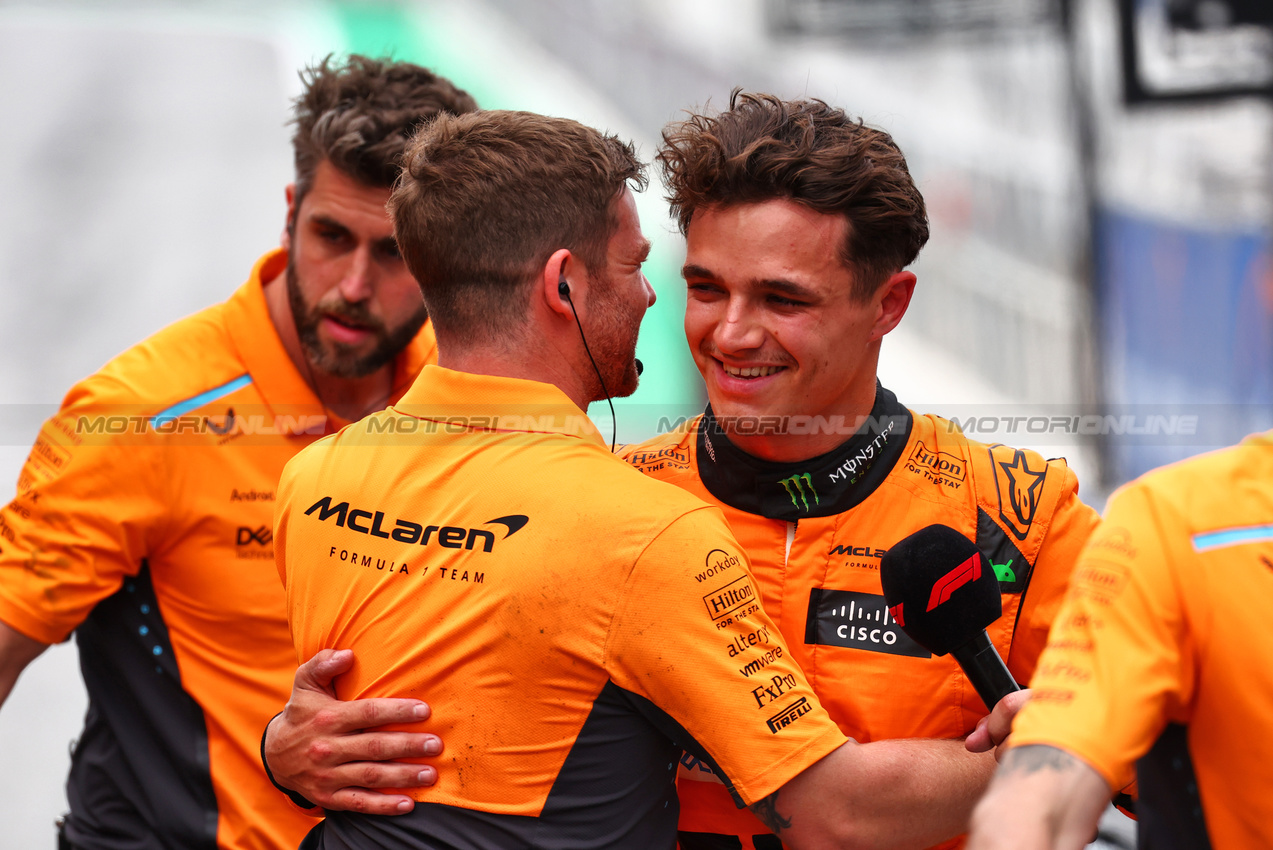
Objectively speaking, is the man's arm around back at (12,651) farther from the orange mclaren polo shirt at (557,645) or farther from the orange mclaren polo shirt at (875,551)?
A: the orange mclaren polo shirt at (875,551)

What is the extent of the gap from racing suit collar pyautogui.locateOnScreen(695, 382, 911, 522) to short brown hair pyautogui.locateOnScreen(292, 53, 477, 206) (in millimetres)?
1192

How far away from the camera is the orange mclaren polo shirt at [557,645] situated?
5.61ft

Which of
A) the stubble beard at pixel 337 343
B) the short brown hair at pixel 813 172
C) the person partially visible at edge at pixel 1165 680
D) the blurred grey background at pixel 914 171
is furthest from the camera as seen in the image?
the blurred grey background at pixel 914 171

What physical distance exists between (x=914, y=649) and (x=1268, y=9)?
380 inches

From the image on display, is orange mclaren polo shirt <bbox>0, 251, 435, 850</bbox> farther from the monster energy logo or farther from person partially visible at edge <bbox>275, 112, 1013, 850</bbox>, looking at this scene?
the monster energy logo

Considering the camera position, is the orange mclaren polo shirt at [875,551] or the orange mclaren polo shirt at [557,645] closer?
the orange mclaren polo shirt at [557,645]

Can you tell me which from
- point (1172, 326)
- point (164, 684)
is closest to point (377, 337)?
point (164, 684)

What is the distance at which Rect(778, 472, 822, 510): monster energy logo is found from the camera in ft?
7.44

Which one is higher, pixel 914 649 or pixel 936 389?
pixel 914 649

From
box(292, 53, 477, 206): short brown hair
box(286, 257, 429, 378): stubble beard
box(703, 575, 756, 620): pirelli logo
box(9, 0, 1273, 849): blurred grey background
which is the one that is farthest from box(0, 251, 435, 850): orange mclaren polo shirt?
box(9, 0, 1273, 849): blurred grey background

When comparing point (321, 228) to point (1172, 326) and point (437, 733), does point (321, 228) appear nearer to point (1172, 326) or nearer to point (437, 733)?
point (437, 733)

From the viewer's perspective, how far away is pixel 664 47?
47.9ft

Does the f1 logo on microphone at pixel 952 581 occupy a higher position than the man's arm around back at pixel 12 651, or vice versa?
the f1 logo on microphone at pixel 952 581

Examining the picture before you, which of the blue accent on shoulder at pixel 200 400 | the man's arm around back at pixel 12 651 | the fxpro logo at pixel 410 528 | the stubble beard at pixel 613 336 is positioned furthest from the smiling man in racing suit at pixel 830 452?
the man's arm around back at pixel 12 651
